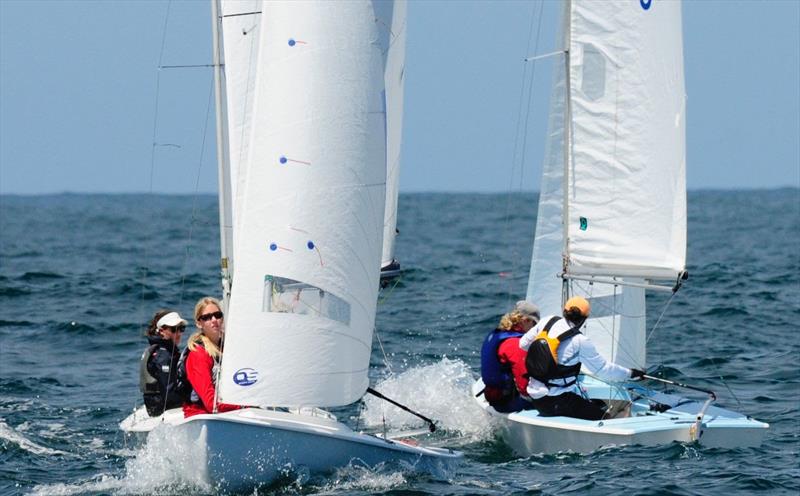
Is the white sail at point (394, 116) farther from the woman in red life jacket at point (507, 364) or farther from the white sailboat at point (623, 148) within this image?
the white sailboat at point (623, 148)

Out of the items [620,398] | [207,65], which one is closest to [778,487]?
[620,398]

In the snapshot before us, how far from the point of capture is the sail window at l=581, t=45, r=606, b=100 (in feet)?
39.7

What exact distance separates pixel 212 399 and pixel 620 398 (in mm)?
4085

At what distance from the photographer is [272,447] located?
8469mm

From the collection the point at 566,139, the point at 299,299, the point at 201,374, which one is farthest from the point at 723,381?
the point at 299,299

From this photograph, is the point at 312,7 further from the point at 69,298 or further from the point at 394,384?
the point at 69,298

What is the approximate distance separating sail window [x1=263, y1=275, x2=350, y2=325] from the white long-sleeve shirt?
2.52m

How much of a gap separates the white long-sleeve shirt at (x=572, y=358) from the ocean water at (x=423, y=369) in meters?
0.56

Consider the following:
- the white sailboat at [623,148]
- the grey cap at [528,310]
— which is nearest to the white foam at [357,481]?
the grey cap at [528,310]

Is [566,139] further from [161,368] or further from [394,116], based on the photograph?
[161,368]

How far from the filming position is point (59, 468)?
1044 cm

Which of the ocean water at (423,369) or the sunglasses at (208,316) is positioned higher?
the sunglasses at (208,316)

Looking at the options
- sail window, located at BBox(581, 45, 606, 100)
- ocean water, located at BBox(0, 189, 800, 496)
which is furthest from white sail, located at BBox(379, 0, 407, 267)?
sail window, located at BBox(581, 45, 606, 100)

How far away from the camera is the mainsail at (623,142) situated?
1205cm
